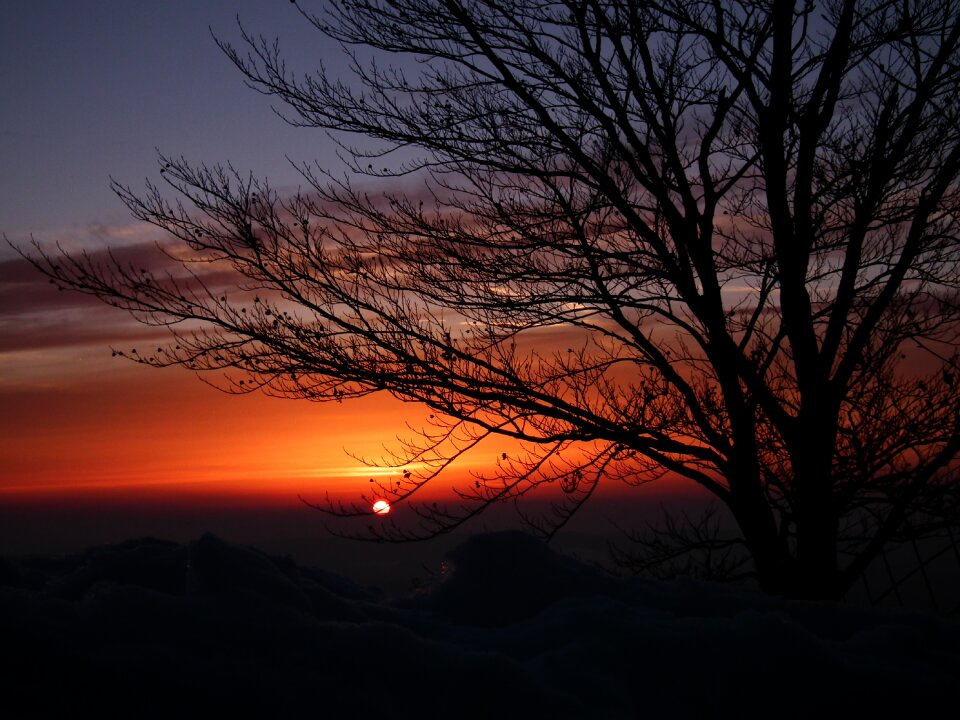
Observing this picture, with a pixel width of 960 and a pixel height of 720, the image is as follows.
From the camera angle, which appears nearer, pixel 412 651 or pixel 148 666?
pixel 148 666

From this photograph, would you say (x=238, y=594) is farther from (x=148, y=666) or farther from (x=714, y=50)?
(x=714, y=50)

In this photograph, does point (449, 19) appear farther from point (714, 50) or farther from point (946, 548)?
point (946, 548)

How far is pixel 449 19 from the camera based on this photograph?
24.0ft

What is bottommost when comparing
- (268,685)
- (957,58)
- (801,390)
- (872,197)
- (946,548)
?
(268,685)

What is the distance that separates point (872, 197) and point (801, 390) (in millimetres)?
1805

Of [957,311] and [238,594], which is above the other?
[957,311]

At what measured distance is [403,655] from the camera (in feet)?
5.91

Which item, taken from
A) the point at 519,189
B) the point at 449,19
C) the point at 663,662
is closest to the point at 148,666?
the point at 663,662

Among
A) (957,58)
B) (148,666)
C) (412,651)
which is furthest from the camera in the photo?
(957,58)

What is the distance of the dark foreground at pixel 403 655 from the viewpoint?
1.53 metres

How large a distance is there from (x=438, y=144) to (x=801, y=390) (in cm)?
403

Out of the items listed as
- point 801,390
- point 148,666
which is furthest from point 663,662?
point 801,390

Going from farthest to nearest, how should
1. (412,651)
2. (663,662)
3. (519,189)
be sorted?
(519,189)
(663,662)
(412,651)

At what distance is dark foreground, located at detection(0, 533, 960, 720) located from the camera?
1.53 metres
